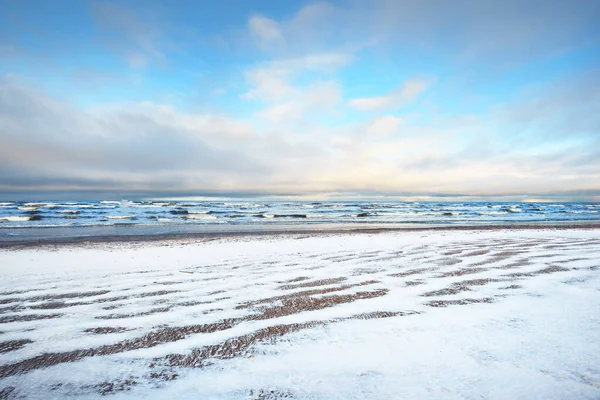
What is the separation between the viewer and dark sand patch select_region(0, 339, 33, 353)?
102 inches

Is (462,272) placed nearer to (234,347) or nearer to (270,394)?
(234,347)

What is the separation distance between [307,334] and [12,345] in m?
2.56

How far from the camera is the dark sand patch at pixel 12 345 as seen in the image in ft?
8.49

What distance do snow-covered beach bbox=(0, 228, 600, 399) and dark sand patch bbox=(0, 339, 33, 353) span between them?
0.01 meters

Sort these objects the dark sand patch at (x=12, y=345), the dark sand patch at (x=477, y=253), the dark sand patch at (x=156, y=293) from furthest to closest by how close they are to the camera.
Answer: the dark sand patch at (x=477, y=253) → the dark sand patch at (x=156, y=293) → the dark sand patch at (x=12, y=345)

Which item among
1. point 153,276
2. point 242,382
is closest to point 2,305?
point 153,276

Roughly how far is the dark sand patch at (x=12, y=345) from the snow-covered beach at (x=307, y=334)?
1cm

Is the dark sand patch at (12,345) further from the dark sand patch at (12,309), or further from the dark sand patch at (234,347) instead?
the dark sand patch at (234,347)

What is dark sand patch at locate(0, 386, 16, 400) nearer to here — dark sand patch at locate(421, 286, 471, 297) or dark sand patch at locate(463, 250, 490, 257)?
dark sand patch at locate(421, 286, 471, 297)

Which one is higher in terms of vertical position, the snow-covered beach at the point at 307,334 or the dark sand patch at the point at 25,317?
the snow-covered beach at the point at 307,334

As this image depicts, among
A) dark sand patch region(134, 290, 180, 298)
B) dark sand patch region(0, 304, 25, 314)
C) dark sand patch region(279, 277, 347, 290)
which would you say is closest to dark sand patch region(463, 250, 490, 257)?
dark sand patch region(279, 277, 347, 290)

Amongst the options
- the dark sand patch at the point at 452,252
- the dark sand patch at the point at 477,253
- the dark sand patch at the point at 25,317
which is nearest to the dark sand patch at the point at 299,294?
the dark sand patch at the point at 25,317

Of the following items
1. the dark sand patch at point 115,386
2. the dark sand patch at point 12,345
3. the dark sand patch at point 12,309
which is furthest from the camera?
the dark sand patch at point 12,309

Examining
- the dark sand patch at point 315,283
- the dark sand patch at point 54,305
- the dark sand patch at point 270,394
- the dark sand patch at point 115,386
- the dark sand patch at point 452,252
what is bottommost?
the dark sand patch at point 54,305
